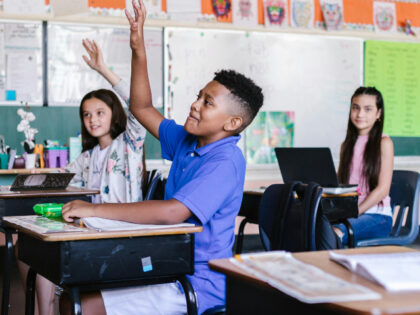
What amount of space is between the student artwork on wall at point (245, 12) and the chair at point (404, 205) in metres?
2.32

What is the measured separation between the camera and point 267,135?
17.9 feet

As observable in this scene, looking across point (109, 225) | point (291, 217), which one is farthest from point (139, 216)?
point (291, 217)

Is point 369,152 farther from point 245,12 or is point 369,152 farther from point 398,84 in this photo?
point 398,84

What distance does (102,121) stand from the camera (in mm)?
3084

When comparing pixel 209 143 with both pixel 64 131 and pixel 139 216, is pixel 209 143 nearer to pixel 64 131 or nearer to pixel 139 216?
pixel 139 216

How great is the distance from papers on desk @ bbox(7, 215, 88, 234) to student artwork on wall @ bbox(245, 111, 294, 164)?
3659 mm

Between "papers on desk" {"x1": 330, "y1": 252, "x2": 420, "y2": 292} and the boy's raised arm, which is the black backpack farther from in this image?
"papers on desk" {"x1": 330, "y1": 252, "x2": 420, "y2": 292}

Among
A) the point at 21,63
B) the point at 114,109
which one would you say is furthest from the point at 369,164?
the point at 21,63

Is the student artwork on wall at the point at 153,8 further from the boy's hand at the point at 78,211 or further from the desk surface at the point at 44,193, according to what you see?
the boy's hand at the point at 78,211

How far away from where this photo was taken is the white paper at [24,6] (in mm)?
4734

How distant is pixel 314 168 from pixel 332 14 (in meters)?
2.88

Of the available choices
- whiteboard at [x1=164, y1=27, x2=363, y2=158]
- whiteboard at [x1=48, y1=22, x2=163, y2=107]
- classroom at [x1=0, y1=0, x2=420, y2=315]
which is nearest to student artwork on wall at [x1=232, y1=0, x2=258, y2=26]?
classroom at [x1=0, y1=0, x2=420, y2=315]

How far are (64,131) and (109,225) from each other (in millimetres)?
3447

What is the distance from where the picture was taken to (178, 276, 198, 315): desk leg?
5.41 ft
